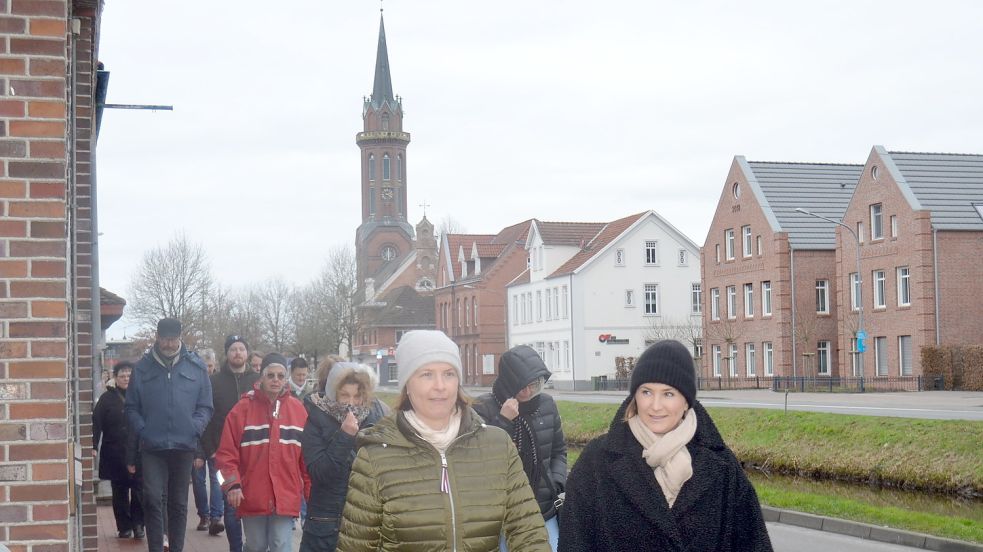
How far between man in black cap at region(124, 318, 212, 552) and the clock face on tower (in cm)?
11309

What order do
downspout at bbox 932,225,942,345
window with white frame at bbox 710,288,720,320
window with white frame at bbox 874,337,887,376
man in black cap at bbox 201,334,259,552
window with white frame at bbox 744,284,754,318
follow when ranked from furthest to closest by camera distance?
window with white frame at bbox 710,288,720,320, window with white frame at bbox 744,284,754,318, window with white frame at bbox 874,337,887,376, downspout at bbox 932,225,942,345, man in black cap at bbox 201,334,259,552

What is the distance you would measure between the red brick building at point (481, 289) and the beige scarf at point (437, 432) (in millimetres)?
78015

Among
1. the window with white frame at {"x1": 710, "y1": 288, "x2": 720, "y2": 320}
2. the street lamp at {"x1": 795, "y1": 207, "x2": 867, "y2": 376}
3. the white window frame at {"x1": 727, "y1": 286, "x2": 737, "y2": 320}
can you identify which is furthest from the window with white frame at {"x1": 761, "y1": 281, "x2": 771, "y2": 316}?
the street lamp at {"x1": 795, "y1": 207, "x2": 867, "y2": 376}

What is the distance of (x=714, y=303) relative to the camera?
210 feet

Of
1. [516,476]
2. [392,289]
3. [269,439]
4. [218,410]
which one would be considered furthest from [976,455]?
[392,289]

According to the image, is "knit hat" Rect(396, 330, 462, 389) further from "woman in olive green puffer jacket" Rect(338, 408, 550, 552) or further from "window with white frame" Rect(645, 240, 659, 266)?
"window with white frame" Rect(645, 240, 659, 266)

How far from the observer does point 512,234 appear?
87812 millimetres

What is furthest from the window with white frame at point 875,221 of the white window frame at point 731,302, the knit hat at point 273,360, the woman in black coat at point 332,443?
the woman in black coat at point 332,443

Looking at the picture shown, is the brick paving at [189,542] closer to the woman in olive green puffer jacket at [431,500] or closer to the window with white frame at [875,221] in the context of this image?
the woman in olive green puffer jacket at [431,500]

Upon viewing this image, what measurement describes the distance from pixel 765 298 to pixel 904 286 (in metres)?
9.22

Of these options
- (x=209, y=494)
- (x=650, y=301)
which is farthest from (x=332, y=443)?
(x=650, y=301)

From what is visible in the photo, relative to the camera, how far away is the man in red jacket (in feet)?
26.9

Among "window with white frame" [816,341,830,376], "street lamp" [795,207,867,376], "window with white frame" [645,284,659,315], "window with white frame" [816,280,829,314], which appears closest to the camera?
"street lamp" [795,207,867,376]

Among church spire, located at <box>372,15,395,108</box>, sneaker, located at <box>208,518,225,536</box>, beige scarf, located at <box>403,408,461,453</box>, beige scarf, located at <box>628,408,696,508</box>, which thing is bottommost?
Result: sneaker, located at <box>208,518,225,536</box>
